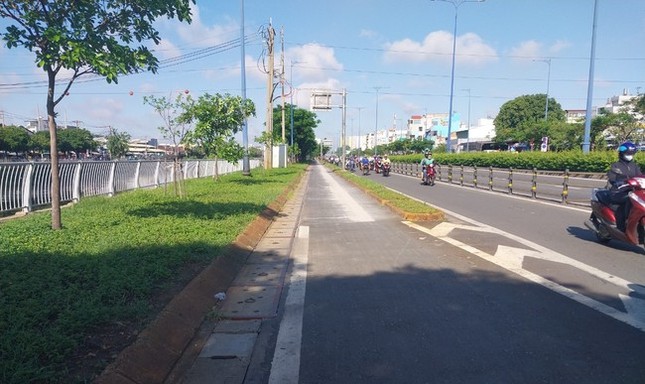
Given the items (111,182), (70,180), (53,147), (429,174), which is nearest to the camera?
(53,147)

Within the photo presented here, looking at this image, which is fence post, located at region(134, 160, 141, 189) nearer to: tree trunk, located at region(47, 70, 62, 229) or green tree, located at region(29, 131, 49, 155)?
tree trunk, located at region(47, 70, 62, 229)

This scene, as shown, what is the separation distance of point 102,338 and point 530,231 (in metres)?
8.28

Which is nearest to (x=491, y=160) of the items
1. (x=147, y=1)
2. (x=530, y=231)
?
(x=530, y=231)

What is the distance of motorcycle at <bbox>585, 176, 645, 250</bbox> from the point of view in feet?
22.2

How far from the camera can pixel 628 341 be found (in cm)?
388

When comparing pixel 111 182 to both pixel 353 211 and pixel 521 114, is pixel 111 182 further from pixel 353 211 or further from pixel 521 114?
pixel 521 114

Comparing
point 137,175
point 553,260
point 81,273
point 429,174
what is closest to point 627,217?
point 553,260

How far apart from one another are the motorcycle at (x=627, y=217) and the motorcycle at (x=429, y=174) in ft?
50.0

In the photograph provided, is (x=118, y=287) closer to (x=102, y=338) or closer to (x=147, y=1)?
(x=102, y=338)

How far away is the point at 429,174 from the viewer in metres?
23.5

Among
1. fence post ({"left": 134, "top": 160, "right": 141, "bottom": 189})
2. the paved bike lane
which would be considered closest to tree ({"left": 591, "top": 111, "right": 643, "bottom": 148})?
fence post ({"left": 134, "top": 160, "right": 141, "bottom": 189})

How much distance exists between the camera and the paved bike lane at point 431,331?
3434mm

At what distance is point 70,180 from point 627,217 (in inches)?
511

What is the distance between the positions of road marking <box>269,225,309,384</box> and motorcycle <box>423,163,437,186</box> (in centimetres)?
1749
